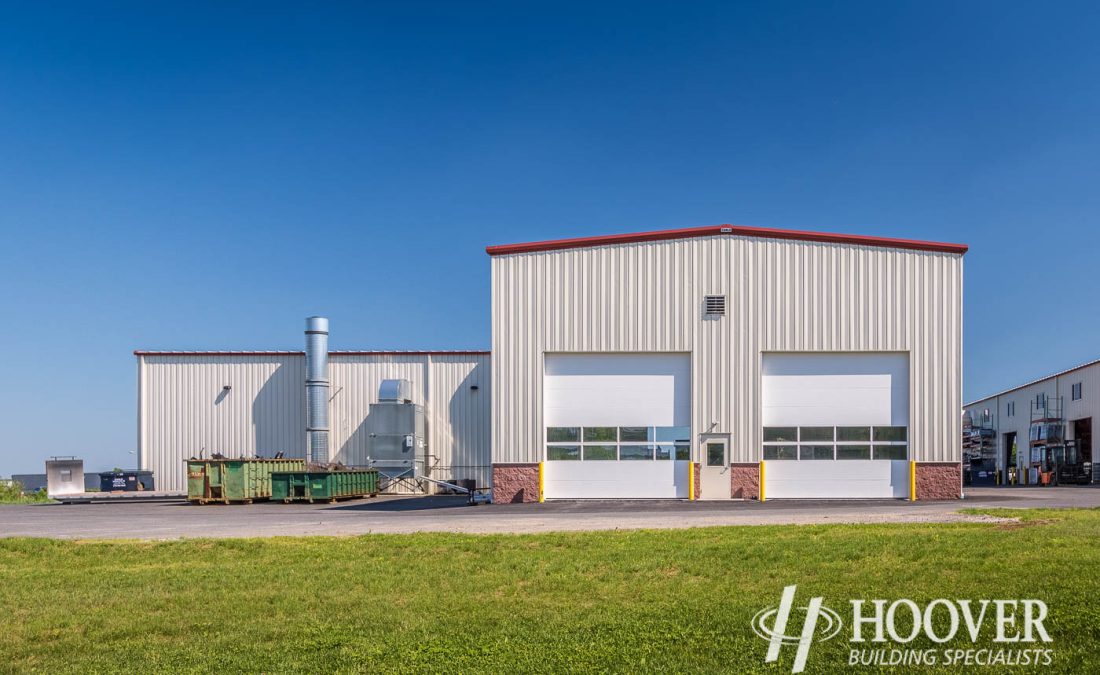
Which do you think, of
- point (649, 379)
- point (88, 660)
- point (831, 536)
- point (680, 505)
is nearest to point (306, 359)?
point (649, 379)

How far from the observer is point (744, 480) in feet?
94.0

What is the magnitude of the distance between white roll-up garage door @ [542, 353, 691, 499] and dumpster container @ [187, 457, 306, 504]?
35.7 feet

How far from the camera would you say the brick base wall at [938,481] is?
28.4 meters

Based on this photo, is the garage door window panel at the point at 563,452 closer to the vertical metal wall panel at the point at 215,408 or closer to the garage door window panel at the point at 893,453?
the garage door window panel at the point at 893,453

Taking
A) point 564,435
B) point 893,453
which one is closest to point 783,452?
point 893,453

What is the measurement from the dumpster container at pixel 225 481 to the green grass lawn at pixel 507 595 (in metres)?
17.4

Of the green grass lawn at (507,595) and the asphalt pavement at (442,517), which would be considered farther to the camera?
the asphalt pavement at (442,517)

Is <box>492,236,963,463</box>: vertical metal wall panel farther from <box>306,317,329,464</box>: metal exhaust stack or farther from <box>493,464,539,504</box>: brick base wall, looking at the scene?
<box>306,317,329,464</box>: metal exhaust stack

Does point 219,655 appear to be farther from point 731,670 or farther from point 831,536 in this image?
point 831,536

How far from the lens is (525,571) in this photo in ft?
38.7

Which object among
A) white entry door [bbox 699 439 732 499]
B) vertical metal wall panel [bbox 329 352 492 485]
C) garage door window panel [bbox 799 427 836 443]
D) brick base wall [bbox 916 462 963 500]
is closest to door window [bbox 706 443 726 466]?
white entry door [bbox 699 439 732 499]

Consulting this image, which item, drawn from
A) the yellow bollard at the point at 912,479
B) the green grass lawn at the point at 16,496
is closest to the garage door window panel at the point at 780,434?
the yellow bollard at the point at 912,479

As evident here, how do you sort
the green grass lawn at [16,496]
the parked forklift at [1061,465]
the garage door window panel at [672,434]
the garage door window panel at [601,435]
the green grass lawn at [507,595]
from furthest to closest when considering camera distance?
the parked forklift at [1061,465] → the green grass lawn at [16,496] → the garage door window panel at [601,435] → the garage door window panel at [672,434] → the green grass lawn at [507,595]

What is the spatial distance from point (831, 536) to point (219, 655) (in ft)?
31.2
